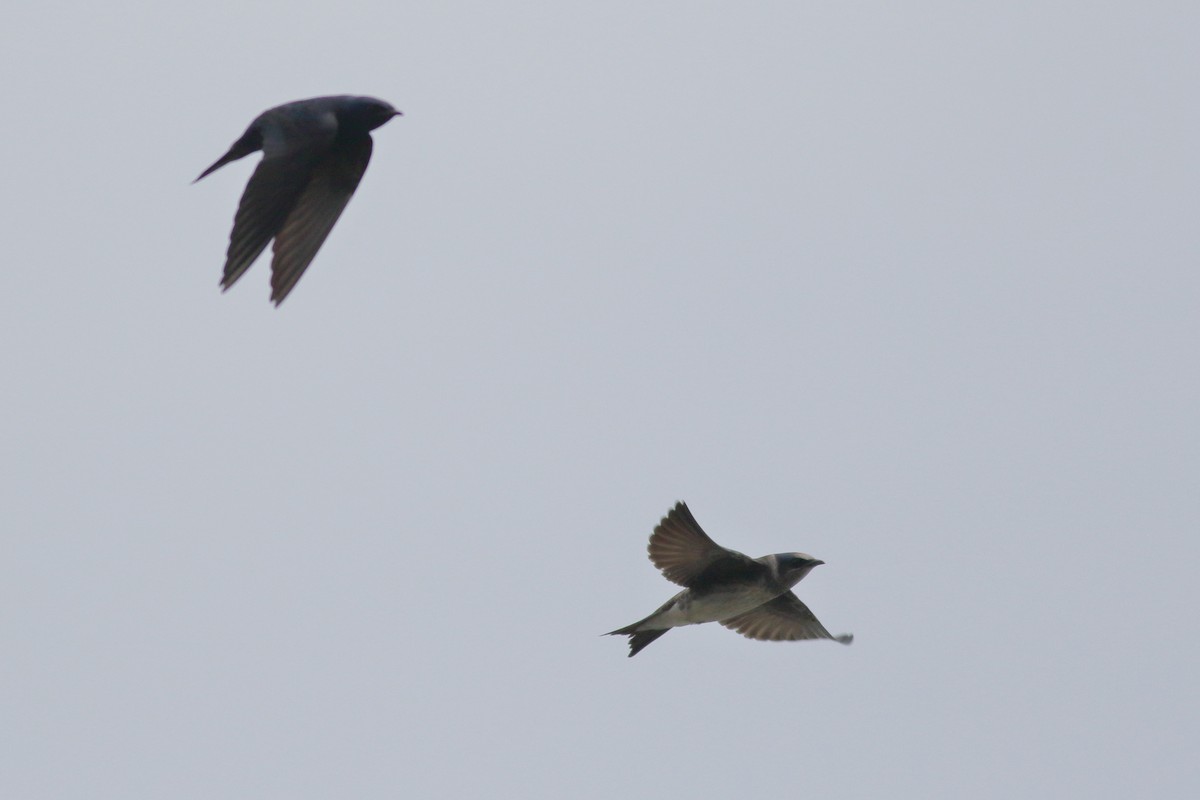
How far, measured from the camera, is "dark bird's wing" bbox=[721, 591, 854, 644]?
52.5ft

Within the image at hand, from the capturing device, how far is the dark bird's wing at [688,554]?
1407 cm

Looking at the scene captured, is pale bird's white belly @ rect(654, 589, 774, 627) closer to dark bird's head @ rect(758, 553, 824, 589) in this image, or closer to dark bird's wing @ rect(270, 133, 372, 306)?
dark bird's head @ rect(758, 553, 824, 589)

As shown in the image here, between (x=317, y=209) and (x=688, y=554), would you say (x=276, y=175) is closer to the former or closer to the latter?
(x=317, y=209)

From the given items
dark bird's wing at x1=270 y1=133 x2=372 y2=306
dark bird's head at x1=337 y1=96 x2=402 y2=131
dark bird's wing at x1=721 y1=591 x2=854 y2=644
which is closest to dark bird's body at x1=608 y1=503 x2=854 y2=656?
dark bird's wing at x1=721 y1=591 x2=854 y2=644

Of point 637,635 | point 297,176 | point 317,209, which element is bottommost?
point 637,635

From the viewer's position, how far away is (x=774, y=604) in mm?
15992

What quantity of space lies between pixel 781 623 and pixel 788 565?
1532 mm

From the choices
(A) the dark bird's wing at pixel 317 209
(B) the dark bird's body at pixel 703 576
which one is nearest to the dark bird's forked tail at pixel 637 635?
(B) the dark bird's body at pixel 703 576

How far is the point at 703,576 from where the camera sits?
14.5 meters

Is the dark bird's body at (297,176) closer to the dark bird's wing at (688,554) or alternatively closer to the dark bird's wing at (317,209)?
the dark bird's wing at (317,209)

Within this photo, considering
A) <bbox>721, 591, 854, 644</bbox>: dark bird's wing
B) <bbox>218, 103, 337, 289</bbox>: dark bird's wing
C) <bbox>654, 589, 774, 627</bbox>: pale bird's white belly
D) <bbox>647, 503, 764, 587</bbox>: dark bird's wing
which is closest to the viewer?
<bbox>218, 103, 337, 289</bbox>: dark bird's wing

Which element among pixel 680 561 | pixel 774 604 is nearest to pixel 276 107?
pixel 680 561

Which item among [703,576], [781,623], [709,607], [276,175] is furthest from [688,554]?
[276,175]

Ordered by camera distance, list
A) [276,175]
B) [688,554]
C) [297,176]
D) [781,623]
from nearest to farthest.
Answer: [276,175]
[297,176]
[688,554]
[781,623]
